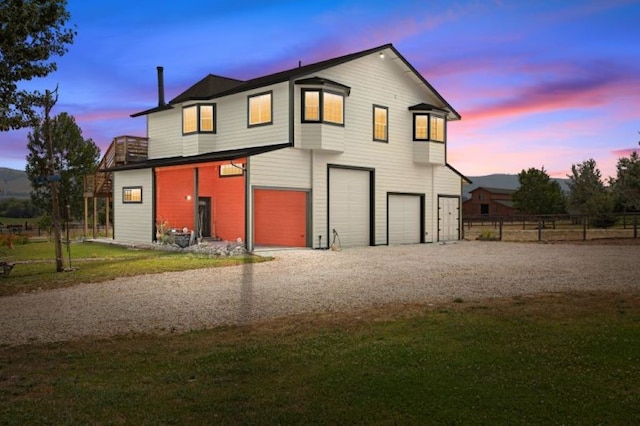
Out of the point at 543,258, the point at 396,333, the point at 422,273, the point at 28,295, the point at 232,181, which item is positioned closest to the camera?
the point at 396,333

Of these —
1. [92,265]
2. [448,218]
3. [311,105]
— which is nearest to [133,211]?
[92,265]

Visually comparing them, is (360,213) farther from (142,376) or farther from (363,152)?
(142,376)


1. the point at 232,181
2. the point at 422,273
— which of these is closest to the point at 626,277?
the point at 422,273

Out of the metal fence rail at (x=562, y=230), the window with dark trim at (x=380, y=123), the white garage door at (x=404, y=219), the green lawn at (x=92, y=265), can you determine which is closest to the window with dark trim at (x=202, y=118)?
the green lawn at (x=92, y=265)

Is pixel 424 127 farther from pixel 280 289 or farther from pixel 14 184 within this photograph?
pixel 14 184

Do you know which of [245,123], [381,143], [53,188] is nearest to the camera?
[53,188]

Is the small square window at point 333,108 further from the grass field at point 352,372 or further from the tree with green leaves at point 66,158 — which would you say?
the tree with green leaves at point 66,158

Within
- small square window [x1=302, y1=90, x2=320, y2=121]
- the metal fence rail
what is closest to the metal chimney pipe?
small square window [x1=302, y1=90, x2=320, y2=121]

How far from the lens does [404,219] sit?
27.7 meters

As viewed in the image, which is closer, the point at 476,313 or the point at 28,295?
the point at 476,313

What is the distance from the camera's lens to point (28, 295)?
38.1 ft

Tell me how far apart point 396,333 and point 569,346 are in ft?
7.36

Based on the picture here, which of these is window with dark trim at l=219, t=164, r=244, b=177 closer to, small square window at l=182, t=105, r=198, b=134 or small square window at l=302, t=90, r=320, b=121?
small square window at l=182, t=105, r=198, b=134

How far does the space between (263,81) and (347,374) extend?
20.6 m
